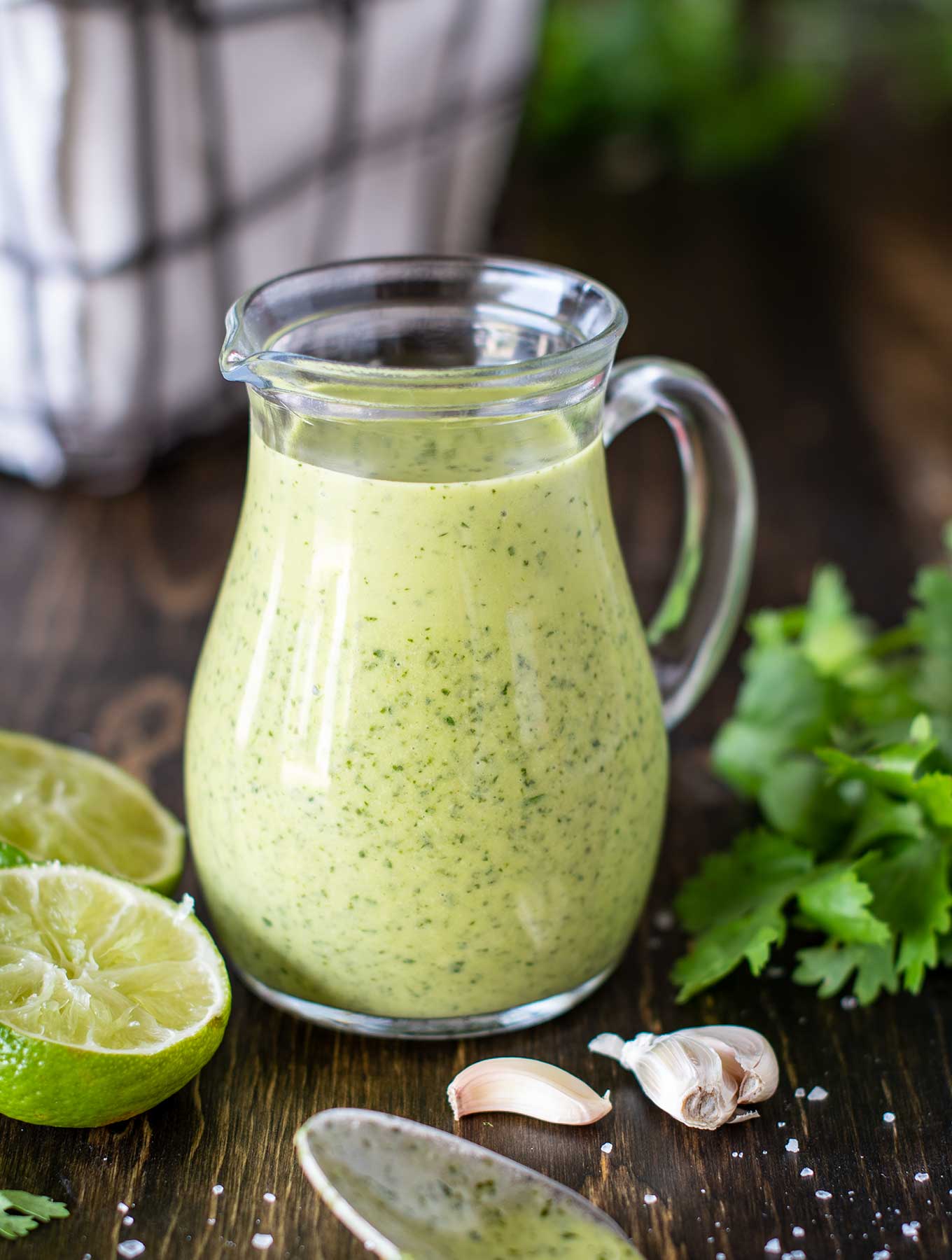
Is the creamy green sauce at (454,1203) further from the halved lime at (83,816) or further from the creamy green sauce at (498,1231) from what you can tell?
the halved lime at (83,816)

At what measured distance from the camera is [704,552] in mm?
1150

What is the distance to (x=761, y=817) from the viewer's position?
1307 mm

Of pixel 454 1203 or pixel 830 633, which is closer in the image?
pixel 454 1203

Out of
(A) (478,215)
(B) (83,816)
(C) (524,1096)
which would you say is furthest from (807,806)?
(A) (478,215)

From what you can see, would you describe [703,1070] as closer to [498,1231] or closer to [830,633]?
[498,1231]

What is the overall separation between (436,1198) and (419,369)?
498 mm

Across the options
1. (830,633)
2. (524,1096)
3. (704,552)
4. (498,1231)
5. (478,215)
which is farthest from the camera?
(478,215)

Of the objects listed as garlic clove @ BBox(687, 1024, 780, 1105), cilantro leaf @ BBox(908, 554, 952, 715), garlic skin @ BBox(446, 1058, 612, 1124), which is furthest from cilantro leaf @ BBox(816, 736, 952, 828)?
garlic skin @ BBox(446, 1058, 612, 1124)

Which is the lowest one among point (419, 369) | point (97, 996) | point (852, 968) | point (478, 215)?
point (478, 215)

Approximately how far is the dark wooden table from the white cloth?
171mm

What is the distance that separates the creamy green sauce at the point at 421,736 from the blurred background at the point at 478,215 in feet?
2.81

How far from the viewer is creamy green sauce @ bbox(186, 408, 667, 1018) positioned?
89cm

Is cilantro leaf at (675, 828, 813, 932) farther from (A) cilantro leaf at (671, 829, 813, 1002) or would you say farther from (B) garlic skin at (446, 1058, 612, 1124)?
(B) garlic skin at (446, 1058, 612, 1124)

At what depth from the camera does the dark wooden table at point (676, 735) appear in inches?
34.2
